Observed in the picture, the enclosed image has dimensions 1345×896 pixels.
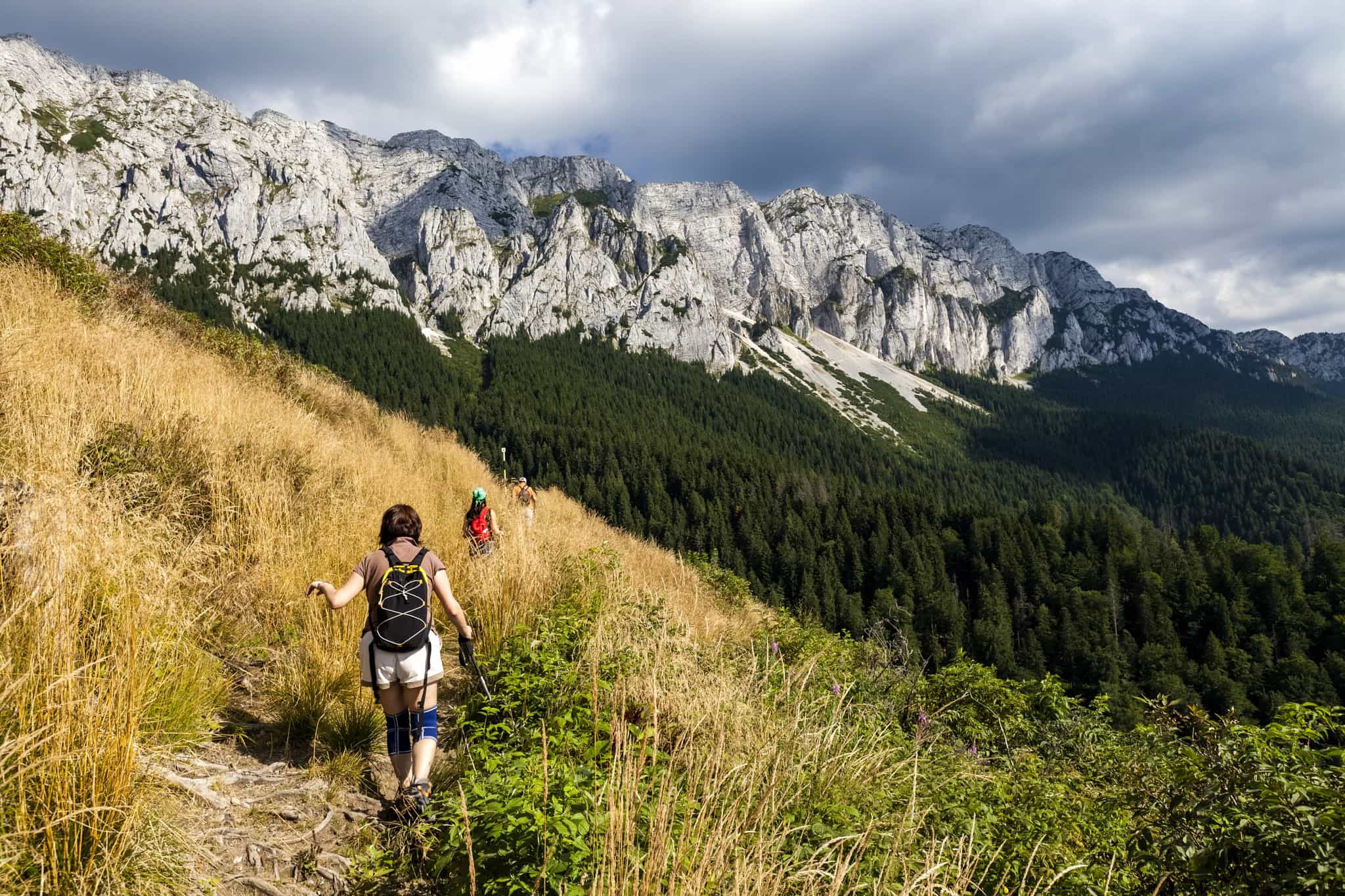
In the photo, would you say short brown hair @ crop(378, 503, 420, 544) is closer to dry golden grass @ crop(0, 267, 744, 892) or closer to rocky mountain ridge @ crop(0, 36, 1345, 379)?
dry golden grass @ crop(0, 267, 744, 892)

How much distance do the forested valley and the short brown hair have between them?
7260mm

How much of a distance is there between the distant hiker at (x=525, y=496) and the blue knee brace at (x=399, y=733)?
446 centimetres

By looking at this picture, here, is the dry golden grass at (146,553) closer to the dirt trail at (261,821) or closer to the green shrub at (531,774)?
the dirt trail at (261,821)

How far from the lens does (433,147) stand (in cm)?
17825

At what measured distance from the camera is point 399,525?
3660 mm

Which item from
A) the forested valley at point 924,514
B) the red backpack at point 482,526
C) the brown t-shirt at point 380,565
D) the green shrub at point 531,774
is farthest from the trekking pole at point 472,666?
the forested valley at point 924,514

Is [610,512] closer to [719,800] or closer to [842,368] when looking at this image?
[719,800]

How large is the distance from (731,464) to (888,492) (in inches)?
988

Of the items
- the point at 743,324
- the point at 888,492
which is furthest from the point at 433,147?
the point at 888,492

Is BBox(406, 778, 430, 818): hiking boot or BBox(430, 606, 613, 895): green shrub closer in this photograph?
BBox(430, 606, 613, 895): green shrub

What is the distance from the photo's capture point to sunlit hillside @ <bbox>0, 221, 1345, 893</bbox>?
188cm

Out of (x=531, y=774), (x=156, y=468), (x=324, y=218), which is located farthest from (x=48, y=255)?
(x=324, y=218)

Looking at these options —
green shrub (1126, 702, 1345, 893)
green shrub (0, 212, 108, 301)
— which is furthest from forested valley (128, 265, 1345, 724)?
green shrub (0, 212, 108, 301)

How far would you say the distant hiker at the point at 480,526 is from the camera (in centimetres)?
641
